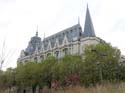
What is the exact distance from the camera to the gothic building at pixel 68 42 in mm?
40609

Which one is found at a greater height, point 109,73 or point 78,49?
point 78,49

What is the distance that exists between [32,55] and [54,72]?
24.1 m

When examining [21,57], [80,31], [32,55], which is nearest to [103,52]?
[80,31]

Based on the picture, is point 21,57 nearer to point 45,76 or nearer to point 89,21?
point 89,21

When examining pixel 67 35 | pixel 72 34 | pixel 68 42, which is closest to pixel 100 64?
pixel 68 42

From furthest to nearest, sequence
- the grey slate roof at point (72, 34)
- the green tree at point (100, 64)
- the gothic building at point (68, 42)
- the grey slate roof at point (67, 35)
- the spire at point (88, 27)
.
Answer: the grey slate roof at point (67, 35), the grey slate roof at point (72, 34), the spire at point (88, 27), the gothic building at point (68, 42), the green tree at point (100, 64)

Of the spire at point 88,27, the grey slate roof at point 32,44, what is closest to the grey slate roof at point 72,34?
the spire at point 88,27

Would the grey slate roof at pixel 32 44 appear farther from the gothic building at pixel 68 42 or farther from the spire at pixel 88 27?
the spire at pixel 88 27

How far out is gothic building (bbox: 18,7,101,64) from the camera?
40.6 m

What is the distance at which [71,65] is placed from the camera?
2742 cm

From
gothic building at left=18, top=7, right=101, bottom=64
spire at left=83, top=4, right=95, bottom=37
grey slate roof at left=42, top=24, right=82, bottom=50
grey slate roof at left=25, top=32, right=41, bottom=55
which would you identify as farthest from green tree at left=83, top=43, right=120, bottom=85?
grey slate roof at left=25, top=32, right=41, bottom=55

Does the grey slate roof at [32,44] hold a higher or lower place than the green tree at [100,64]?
higher

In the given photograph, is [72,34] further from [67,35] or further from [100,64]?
[100,64]

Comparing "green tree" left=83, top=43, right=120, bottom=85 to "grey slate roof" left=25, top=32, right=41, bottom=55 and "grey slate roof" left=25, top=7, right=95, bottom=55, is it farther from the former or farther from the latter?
"grey slate roof" left=25, top=32, right=41, bottom=55
